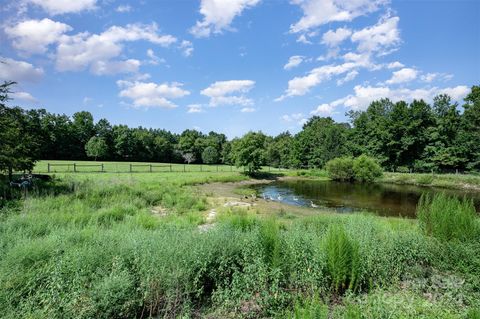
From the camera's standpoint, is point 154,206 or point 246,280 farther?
point 154,206

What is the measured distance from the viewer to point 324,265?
500cm

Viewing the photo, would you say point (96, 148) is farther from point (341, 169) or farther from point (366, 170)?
point (366, 170)

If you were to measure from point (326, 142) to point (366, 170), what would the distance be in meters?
21.2

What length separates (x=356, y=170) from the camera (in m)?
48.3

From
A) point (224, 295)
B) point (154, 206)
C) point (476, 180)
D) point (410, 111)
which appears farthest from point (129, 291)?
point (410, 111)

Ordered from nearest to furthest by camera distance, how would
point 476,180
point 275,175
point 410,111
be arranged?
point 476,180 → point 275,175 → point 410,111

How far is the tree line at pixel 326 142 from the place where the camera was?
49.0 metres

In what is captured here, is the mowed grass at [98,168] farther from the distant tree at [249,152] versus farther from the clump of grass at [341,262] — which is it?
the clump of grass at [341,262]

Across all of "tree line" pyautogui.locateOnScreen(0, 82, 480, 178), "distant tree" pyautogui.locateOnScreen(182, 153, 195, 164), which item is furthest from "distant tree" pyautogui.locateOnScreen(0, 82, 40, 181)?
"distant tree" pyautogui.locateOnScreen(182, 153, 195, 164)

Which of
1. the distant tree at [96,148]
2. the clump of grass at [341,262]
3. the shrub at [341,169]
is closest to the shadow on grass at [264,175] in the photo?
the shrub at [341,169]

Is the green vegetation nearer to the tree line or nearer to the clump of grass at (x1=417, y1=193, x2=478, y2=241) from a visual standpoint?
the tree line

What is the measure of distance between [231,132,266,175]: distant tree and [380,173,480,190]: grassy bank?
2265cm

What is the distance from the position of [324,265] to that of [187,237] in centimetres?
276

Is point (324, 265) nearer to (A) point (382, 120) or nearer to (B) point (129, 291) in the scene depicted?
(B) point (129, 291)
